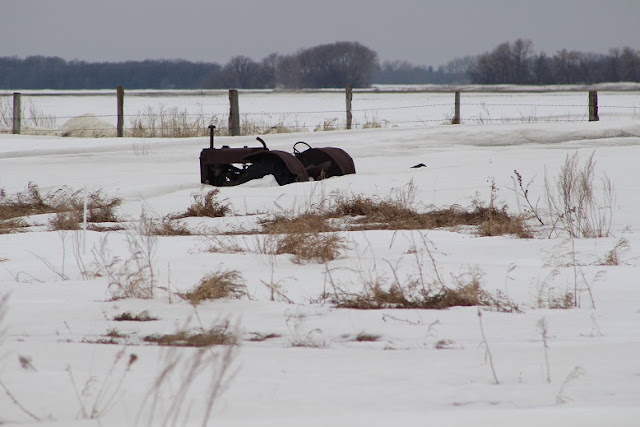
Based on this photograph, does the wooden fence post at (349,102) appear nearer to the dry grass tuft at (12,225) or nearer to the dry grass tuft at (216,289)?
the dry grass tuft at (12,225)

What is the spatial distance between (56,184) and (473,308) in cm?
1090

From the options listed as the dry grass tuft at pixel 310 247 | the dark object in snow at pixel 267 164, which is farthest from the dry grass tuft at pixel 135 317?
the dark object in snow at pixel 267 164

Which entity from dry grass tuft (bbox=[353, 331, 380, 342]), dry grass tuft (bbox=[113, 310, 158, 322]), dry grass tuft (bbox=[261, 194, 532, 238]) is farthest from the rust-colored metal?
dry grass tuft (bbox=[353, 331, 380, 342])

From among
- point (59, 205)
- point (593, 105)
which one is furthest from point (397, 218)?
point (593, 105)

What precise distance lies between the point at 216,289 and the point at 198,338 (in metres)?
1.13

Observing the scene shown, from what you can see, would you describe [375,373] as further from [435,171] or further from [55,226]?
[435,171]

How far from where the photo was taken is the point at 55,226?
10.4m

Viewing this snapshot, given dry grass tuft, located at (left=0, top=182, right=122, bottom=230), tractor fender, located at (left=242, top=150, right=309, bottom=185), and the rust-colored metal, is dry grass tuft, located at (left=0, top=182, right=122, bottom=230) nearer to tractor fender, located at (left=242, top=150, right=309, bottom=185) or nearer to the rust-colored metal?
tractor fender, located at (left=242, top=150, right=309, bottom=185)

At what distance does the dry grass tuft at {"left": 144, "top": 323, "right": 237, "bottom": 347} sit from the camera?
4977 mm

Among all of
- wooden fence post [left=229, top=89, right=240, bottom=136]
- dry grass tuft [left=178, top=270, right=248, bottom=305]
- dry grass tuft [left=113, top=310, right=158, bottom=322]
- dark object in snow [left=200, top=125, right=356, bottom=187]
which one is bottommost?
dry grass tuft [left=113, top=310, right=158, bottom=322]

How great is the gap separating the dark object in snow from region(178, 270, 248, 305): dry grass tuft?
7208mm

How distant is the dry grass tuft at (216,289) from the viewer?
20.3 ft

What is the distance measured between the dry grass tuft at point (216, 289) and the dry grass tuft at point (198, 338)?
0.83 metres

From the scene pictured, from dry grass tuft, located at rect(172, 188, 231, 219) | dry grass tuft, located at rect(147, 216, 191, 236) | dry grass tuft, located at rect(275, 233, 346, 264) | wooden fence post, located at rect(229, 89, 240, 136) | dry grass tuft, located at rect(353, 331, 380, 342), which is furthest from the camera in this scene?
wooden fence post, located at rect(229, 89, 240, 136)
